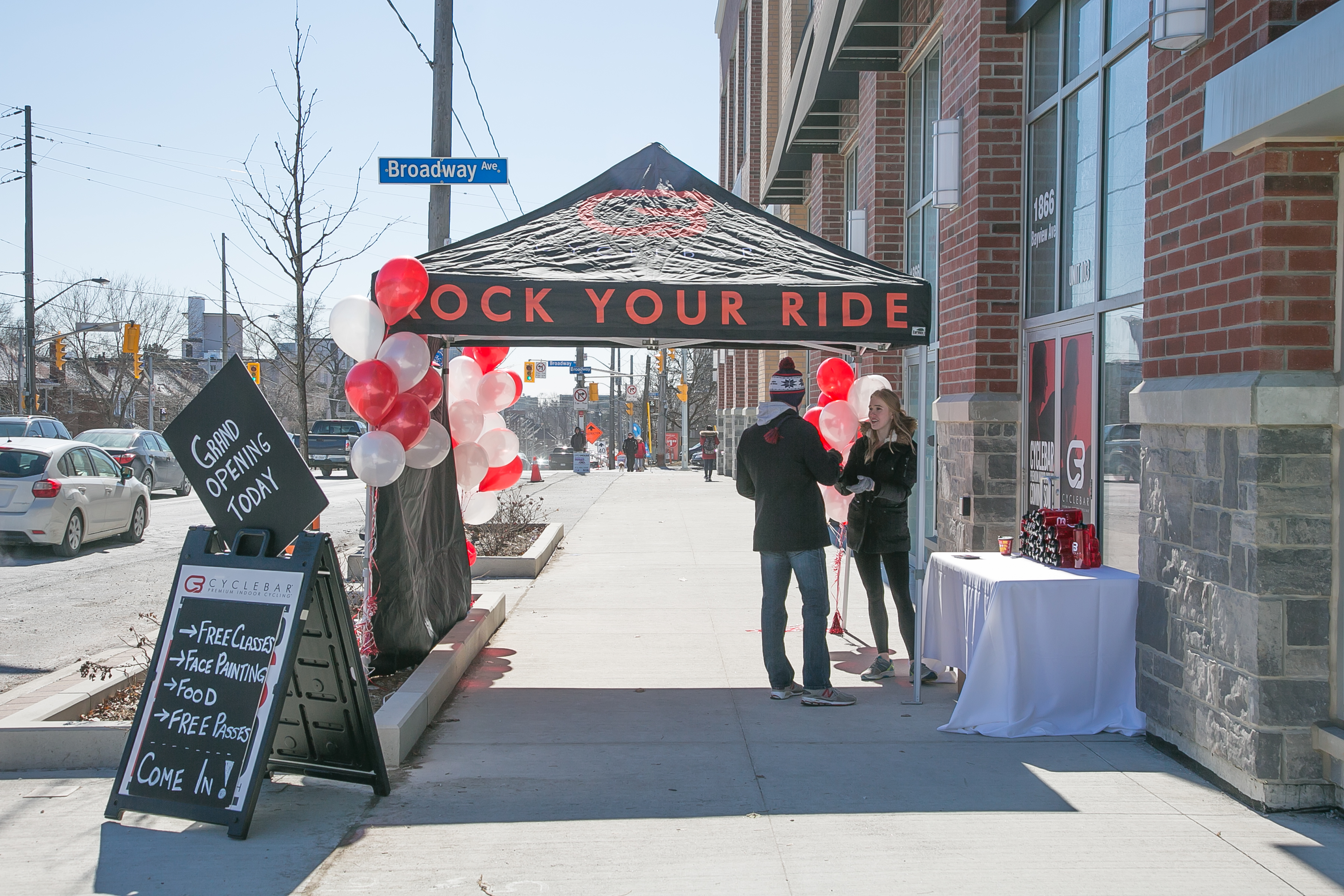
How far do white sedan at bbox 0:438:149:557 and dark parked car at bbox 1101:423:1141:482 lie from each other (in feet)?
38.4

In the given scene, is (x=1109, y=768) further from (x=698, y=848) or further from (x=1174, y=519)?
(x=698, y=848)

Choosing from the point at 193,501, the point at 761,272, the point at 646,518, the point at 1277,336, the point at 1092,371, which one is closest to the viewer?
the point at 1277,336

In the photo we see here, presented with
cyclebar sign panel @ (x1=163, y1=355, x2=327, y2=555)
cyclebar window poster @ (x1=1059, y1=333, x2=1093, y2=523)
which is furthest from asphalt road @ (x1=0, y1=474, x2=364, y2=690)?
cyclebar window poster @ (x1=1059, y1=333, x2=1093, y2=523)

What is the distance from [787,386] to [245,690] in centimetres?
314

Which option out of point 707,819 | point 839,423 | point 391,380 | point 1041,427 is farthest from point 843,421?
point 707,819

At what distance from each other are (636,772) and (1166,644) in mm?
2520

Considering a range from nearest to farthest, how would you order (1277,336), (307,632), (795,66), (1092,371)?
(1277,336)
(307,632)
(1092,371)
(795,66)

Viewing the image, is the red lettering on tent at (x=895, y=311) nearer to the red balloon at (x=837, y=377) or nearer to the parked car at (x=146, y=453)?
the red balloon at (x=837, y=377)

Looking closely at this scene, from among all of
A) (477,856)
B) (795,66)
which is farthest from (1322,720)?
(795,66)

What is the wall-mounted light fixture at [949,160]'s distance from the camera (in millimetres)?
7859

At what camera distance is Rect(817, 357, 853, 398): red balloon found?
295 inches

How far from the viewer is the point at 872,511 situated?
20.3 feet

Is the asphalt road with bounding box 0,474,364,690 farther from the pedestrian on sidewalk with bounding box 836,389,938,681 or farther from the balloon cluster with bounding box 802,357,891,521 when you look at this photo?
the pedestrian on sidewalk with bounding box 836,389,938,681

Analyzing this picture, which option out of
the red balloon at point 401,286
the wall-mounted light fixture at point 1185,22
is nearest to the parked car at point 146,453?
the red balloon at point 401,286
